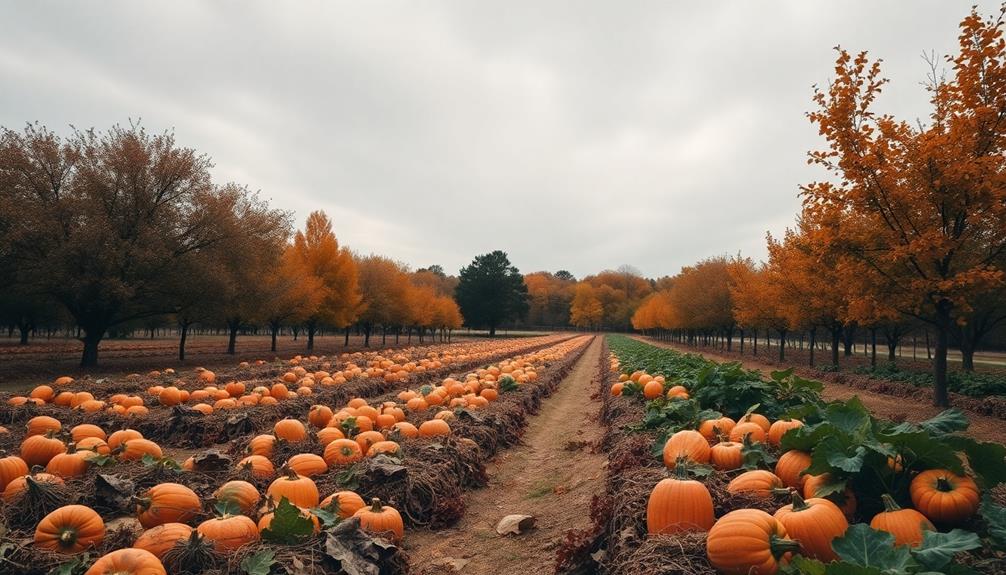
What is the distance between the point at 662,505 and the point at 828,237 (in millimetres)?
13270

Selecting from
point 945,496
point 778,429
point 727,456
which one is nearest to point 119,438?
point 727,456

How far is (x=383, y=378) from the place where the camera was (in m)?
16.2

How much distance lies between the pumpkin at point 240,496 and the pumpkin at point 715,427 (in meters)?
4.42

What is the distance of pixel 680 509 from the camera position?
12.0 feet

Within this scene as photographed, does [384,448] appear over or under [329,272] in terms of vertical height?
under

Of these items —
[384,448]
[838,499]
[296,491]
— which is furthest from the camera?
[384,448]

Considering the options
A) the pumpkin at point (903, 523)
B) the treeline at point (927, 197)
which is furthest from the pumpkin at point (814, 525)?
the treeline at point (927, 197)

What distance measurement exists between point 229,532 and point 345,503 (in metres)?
1.09

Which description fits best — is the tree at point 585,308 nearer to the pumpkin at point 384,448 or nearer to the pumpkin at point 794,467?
the pumpkin at point 384,448

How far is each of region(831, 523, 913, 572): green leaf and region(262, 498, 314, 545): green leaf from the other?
3273 mm

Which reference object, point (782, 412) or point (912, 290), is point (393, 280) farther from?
point (782, 412)

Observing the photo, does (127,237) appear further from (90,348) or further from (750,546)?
(750,546)

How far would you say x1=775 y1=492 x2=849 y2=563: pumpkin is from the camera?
311 centimetres

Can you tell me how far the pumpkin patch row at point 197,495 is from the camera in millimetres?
3664
